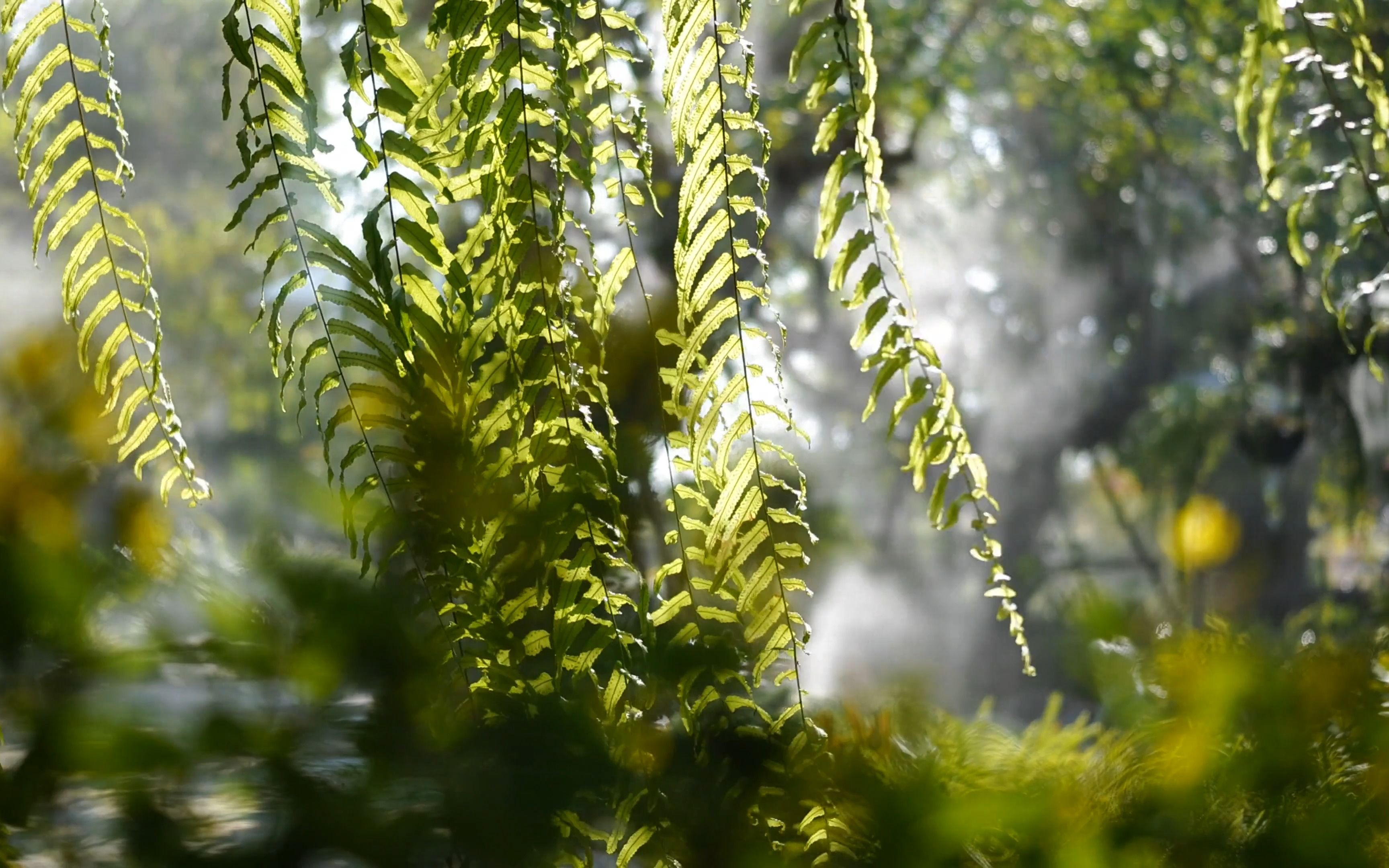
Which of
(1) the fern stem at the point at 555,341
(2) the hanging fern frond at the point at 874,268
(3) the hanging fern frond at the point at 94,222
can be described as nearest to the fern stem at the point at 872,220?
(2) the hanging fern frond at the point at 874,268

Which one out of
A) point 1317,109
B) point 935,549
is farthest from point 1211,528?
point 1317,109

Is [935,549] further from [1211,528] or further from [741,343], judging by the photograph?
[741,343]

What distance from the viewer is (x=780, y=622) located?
0.46 m

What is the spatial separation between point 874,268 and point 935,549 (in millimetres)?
7549

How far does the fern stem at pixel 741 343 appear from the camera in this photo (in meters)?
0.41

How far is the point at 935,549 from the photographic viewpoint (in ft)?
25.2

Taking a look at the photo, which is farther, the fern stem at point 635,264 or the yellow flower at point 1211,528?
the yellow flower at point 1211,528

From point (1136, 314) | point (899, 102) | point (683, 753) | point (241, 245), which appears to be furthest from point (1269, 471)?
point (683, 753)

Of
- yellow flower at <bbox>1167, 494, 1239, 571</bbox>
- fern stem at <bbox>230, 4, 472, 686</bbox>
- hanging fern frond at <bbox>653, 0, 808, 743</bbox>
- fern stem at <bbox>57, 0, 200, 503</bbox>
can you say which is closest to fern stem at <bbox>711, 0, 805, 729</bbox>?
hanging fern frond at <bbox>653, 0, 808, 743</bbox>

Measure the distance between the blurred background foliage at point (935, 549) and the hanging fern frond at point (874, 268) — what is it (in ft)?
0.41

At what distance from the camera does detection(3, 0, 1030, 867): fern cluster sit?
15.8 inches

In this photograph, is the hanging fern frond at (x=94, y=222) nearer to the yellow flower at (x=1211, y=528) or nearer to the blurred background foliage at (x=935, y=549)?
the blurred background foliage at (x=935, y=549)

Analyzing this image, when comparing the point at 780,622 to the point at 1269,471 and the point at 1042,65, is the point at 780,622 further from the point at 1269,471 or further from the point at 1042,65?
the point at 1269,471

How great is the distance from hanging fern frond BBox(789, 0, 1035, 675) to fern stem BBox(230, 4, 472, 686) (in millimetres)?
192
